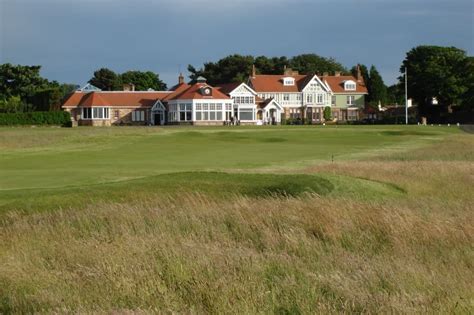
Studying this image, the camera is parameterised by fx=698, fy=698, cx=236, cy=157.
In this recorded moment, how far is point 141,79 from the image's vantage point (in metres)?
164

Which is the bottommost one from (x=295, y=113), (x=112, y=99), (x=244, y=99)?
(x=295, y=113)

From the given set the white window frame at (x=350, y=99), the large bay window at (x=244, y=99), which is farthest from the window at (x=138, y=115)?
the white window frame at (x=350, y=99)

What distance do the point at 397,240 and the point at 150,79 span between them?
160042mm

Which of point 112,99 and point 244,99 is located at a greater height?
point 112,99

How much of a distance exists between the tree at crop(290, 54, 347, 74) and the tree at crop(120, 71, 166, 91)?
34.2 meters

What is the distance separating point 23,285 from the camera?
24.8 feet

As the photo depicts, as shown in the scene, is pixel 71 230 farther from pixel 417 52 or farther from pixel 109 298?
pixel 417 52

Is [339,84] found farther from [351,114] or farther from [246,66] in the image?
[246,66]

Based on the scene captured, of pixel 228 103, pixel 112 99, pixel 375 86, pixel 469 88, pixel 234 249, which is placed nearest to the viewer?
pixel 234 249

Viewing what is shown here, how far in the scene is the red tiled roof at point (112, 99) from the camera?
335ft

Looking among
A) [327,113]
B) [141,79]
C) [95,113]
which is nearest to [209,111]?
[95,113]

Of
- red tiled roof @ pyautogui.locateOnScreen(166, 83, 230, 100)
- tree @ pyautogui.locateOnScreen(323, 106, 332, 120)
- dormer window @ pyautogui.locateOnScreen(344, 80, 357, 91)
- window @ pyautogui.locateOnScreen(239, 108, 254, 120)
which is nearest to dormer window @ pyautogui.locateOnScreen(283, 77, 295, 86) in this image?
tree @ pyautogui.locateOnScreen(323, 106, 332, 120)

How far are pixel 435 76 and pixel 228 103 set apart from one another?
33627 millimetres

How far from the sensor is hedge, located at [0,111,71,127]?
88.2 meters
